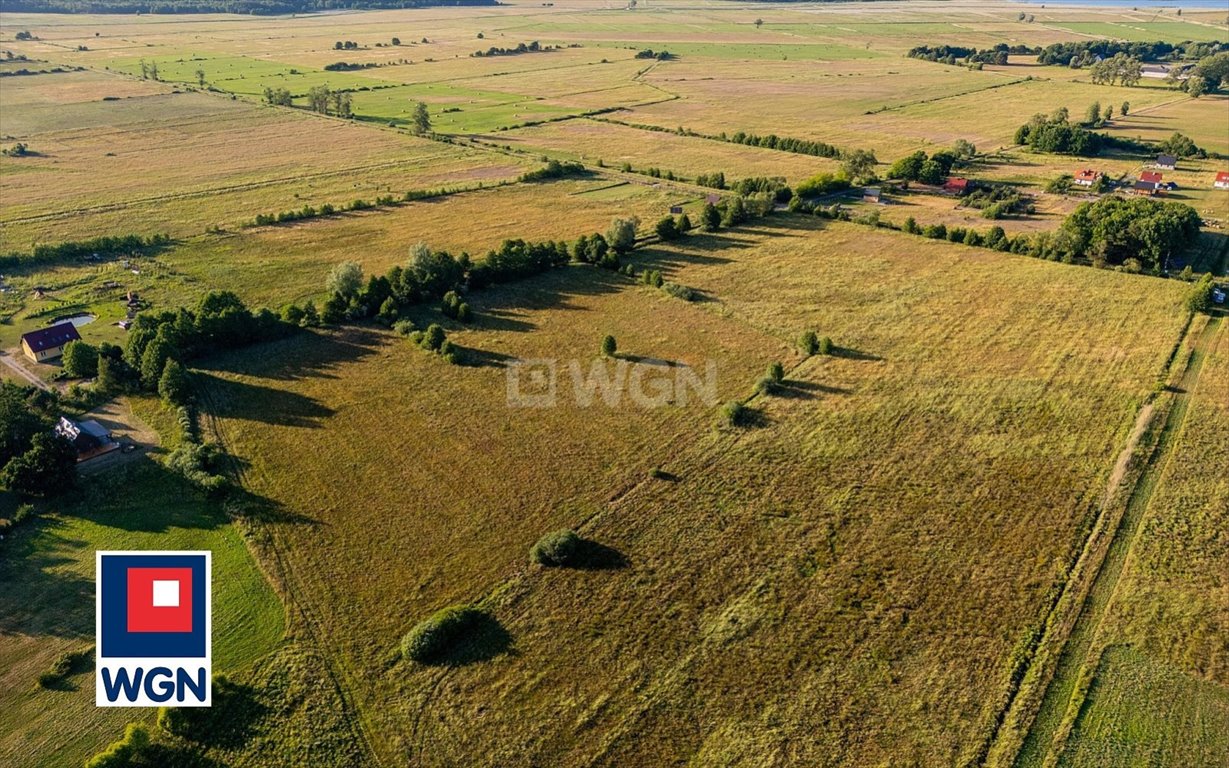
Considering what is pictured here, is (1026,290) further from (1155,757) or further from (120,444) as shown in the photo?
(120,444)

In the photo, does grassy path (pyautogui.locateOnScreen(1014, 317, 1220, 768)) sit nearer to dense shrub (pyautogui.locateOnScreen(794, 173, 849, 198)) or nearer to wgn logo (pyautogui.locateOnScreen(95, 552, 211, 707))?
wgn logo (pyautogui.locateOnScreen(95, 552, 211, 707))

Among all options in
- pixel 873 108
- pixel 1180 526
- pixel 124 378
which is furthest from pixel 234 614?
pixel 873 108

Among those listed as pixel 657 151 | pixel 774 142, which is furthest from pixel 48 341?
pixel 774 142

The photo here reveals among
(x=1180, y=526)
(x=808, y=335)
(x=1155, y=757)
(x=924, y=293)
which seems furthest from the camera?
(x=924, y=293)

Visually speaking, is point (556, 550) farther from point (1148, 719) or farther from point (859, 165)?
point (859, 165)

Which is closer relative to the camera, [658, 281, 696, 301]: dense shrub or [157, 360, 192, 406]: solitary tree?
[157, 360, 192, 406]: solitary tree

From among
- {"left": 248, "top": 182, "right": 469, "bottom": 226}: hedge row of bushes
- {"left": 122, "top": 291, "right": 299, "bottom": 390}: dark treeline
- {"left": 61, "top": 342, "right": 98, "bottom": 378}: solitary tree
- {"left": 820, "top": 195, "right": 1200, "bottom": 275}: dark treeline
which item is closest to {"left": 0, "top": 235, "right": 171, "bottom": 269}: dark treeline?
{"left": 248, "top": 182, "right": 469, "bottom": 226}: hedge row of bushes
